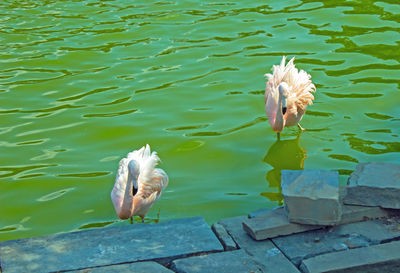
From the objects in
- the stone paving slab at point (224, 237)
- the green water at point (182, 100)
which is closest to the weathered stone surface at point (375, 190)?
the stone paving slab at point (224, 237)

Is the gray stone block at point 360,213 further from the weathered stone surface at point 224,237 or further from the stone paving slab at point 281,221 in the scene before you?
the weathered stone surface at point 224,237

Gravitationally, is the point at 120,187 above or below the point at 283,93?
below

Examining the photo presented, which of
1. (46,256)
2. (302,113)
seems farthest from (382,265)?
(302,113)

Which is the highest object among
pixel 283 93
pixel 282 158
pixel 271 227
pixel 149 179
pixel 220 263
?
pixel 283 93

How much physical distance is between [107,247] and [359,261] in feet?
5.81

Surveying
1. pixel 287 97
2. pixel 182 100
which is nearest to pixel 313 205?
pixel 287 97

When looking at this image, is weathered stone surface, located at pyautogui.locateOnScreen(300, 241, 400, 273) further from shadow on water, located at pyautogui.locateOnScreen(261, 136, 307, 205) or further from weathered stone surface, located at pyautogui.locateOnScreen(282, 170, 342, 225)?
shadow on water, located at pyautogui.locateOnScreen(261, 136, 307, 205)

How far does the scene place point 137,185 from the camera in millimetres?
5820

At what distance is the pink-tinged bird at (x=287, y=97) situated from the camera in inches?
291

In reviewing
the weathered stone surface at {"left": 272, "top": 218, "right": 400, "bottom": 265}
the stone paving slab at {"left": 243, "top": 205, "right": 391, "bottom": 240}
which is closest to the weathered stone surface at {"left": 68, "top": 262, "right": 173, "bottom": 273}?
the stone paving slab at {"left": 243, "top": 205, "right": 391, "bottom": 240}

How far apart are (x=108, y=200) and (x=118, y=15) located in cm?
735

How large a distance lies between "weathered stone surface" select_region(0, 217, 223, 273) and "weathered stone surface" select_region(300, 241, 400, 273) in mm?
717

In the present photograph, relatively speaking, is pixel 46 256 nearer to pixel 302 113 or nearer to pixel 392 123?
pixel 302 113

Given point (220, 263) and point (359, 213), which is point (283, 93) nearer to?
point (359, 213)
